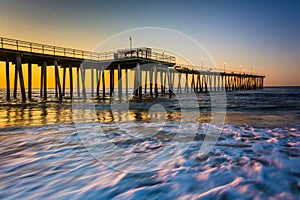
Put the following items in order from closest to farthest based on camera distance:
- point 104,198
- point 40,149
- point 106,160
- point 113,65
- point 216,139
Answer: point 104,198
point 106,160
point 40,149
point 216,139
point 113,65

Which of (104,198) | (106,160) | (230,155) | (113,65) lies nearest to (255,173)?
(230,155)

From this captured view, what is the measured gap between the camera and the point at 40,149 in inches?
230

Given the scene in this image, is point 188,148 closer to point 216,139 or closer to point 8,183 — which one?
point 216,139

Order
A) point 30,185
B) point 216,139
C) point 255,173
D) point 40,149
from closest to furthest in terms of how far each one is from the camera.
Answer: point 30,185 → point 255,173 → point 40,149 → point 216,139

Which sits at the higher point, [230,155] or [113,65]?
[113,65]

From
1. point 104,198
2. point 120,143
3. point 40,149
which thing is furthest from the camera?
point 120,143

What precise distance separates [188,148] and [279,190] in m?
2.70

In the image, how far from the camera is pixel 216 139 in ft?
23.1

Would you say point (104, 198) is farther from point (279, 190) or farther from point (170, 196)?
point (279, 190)

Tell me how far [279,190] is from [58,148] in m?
5.10

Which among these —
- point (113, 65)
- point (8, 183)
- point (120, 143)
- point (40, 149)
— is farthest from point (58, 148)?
A: point (113, 65)

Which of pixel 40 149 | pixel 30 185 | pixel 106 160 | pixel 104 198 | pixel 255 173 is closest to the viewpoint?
pixel 104 198

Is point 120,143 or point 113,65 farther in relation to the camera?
point 113,65

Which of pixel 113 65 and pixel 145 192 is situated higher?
pixel 113 65
